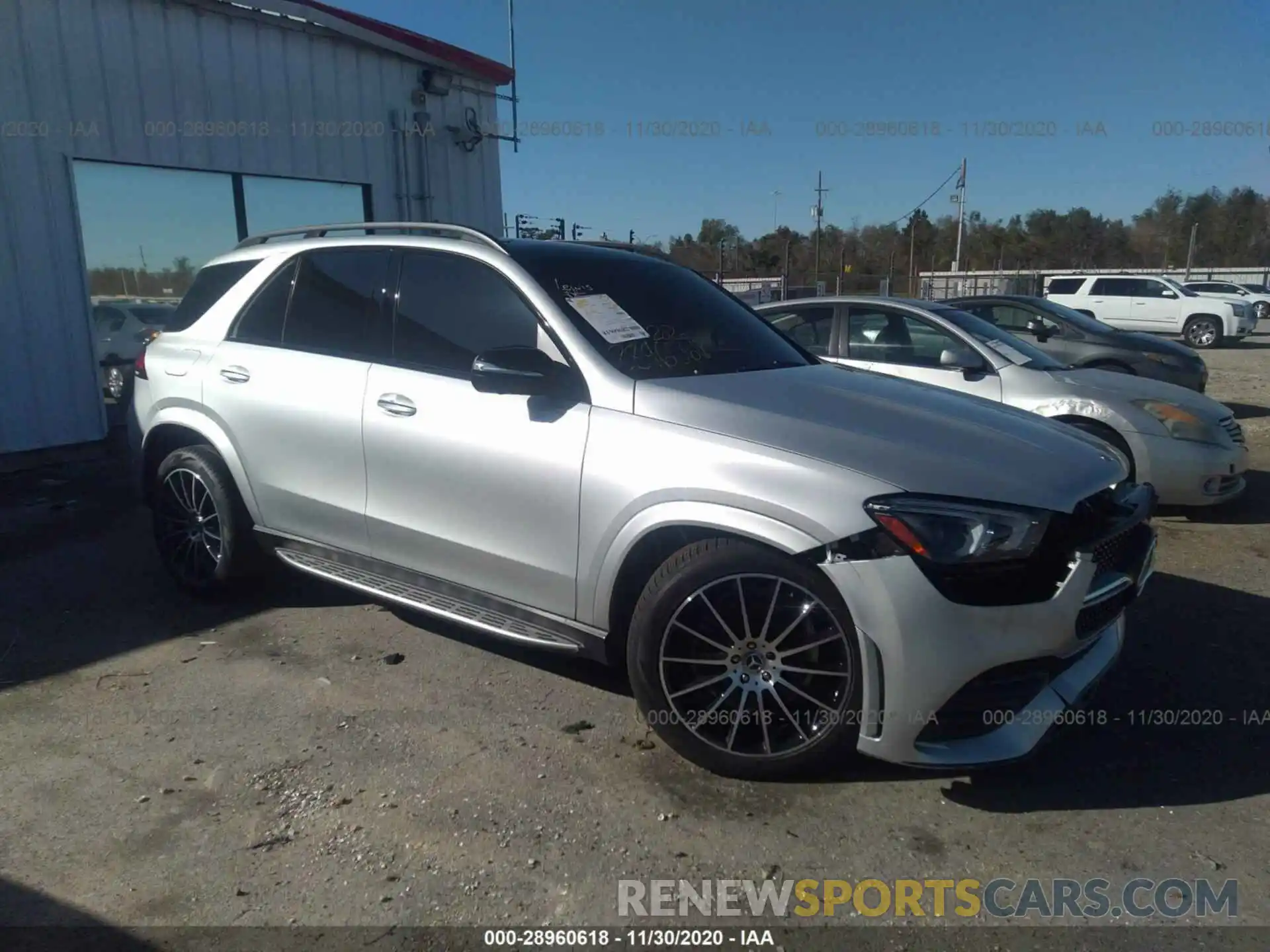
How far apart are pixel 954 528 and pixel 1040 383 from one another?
159 inches

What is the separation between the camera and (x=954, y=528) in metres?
2.46

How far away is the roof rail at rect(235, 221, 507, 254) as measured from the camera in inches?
139

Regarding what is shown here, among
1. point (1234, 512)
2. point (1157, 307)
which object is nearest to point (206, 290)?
point (1234, 512)

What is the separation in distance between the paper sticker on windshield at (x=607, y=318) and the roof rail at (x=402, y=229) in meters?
0.41

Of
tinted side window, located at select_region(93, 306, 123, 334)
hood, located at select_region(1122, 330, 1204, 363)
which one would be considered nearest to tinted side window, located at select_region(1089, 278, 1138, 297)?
hood, located at select_region(1122, 330, 1204, 363)

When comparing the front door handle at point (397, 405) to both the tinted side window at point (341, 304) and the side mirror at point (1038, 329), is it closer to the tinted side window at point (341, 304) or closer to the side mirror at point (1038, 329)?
the tinted side window at point (341, 304)

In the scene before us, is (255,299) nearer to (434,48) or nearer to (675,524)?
(675,524)

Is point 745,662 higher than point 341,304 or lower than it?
lower

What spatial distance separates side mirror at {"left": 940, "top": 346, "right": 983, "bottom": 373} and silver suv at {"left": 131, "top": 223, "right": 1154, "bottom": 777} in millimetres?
2498

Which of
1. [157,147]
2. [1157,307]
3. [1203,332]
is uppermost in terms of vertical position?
[157,147]

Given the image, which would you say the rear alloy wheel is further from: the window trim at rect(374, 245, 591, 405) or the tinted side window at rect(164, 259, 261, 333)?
the tinted side window at rect(164, 259, 261, 333)

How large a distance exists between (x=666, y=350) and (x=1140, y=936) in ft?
7.72

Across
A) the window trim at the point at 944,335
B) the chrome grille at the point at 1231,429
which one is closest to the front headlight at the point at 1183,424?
the chrome grille at the point at 1231,429

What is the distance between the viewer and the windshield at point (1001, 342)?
6.15 meters
